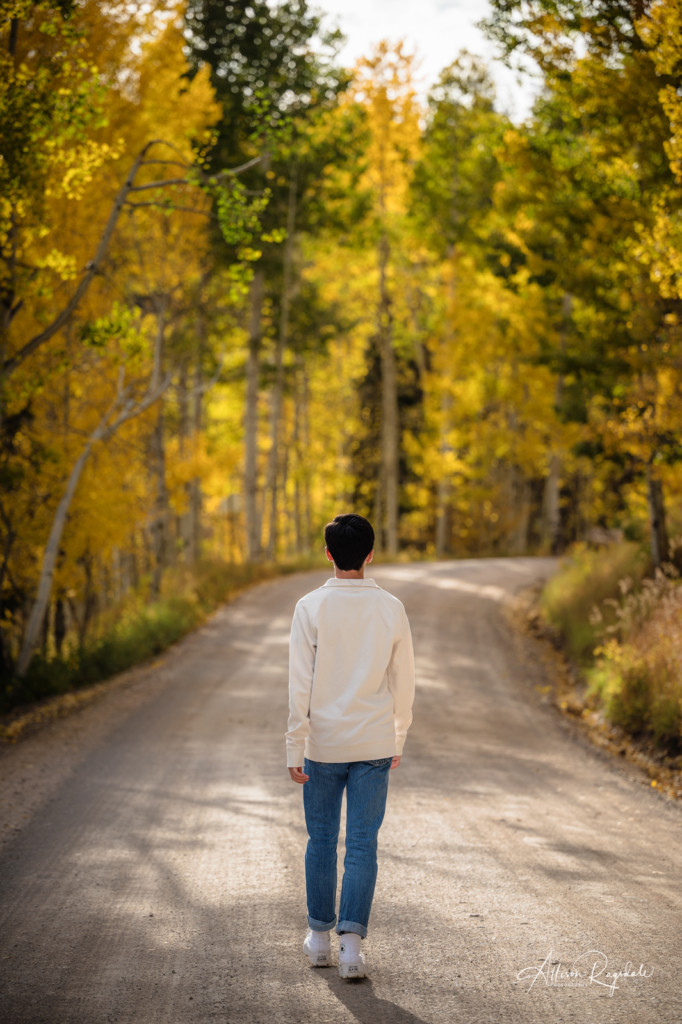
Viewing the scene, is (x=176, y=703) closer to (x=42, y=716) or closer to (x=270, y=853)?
(x=42, y=716)

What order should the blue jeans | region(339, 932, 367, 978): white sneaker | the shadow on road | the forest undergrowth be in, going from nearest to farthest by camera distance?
the shadow on road
region(339, 932, 367, 978): white sneaker
the blue jeans
the forest undergrowth

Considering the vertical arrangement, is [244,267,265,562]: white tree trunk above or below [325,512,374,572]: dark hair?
above

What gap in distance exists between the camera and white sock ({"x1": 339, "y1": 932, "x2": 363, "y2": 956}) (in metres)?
3.87

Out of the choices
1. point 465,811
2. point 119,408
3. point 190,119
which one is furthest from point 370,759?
point 190,119

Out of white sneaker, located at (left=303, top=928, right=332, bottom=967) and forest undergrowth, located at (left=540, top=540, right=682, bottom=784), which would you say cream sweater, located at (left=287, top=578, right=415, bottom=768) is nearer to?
white sneaker, located at (left=303, top=928, right=332, bottom=967)

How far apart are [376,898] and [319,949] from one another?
2.99ft

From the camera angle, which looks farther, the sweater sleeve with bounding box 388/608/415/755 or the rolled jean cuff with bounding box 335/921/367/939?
the sweater sleeve with bounding box 388/608/415/755

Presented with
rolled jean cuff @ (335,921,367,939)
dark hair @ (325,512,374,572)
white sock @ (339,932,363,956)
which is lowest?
white sock @ (339,932,363,956)

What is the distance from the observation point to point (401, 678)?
4.14 metres

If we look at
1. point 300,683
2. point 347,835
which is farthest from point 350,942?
point 300,683

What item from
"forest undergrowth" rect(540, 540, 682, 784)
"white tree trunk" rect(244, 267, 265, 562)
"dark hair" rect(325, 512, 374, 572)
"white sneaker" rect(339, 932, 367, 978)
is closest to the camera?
"white sneaker" rect(339, 932, 367, 978)

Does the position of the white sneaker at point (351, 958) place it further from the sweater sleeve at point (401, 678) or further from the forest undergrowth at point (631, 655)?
the forest undergrowth at point (631, 655)

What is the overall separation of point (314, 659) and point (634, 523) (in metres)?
15.0

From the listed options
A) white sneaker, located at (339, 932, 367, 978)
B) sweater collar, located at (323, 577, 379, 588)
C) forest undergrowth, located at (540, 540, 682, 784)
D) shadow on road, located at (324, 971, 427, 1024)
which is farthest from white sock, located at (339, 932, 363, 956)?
forest undergrowth, located at (540, 540, 682, 784)
